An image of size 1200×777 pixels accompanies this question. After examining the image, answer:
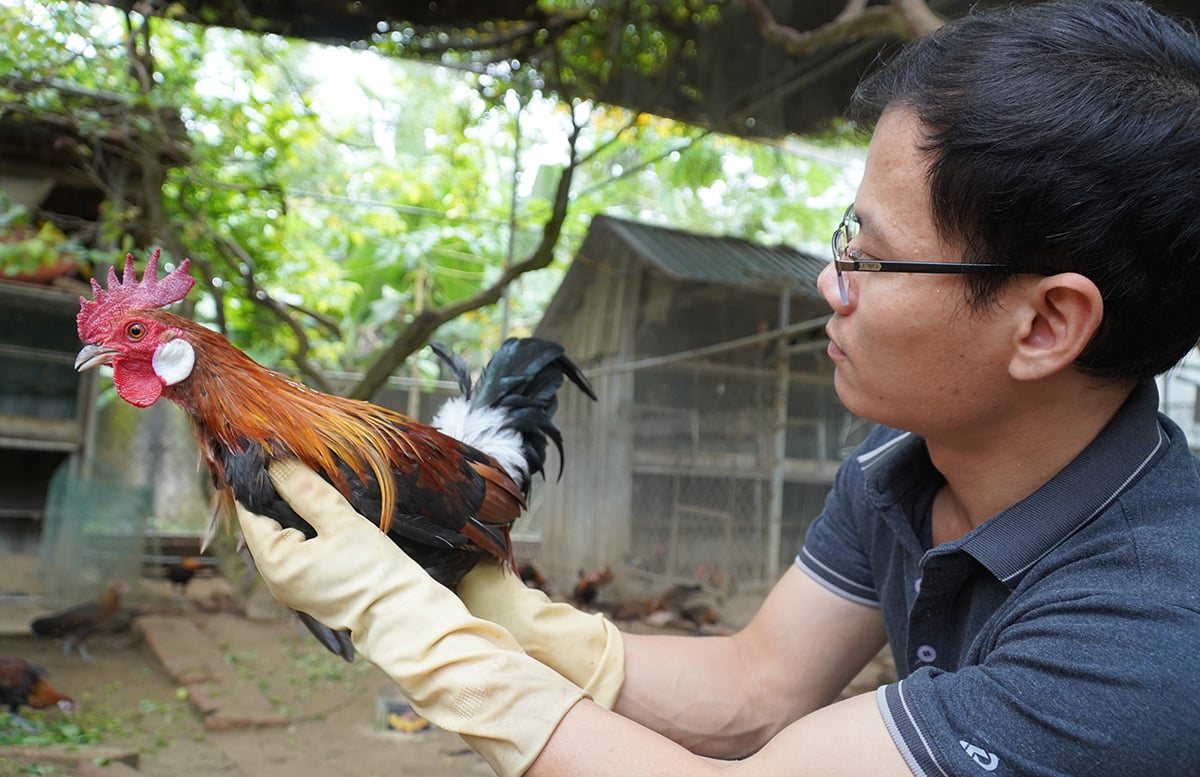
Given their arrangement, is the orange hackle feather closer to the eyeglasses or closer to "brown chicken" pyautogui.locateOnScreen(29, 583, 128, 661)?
the eyeglasses

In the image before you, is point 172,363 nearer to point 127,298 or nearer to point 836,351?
point 127,298

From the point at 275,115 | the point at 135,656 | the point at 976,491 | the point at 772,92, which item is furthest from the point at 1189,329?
the point at 135,656

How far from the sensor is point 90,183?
767 cm

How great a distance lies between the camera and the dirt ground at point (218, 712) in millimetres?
4102

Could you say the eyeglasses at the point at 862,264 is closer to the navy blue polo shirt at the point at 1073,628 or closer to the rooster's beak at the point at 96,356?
the navy blue polo shirt at the point at 1073,628

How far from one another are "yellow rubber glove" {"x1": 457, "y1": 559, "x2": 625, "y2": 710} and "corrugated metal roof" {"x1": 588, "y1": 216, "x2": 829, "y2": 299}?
5925 mm

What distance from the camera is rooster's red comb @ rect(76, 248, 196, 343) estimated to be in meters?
1.96

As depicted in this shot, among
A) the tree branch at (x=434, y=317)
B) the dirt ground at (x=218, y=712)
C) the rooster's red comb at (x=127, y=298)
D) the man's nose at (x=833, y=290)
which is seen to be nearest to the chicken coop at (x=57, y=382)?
the dirt ground at (x=218, y=712)

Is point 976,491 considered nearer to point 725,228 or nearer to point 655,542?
point 655,542

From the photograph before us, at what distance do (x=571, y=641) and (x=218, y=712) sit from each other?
3.82m

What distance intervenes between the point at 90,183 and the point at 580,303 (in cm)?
485

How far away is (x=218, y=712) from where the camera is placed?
479 cm

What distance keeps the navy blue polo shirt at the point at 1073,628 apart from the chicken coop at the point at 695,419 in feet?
15.1

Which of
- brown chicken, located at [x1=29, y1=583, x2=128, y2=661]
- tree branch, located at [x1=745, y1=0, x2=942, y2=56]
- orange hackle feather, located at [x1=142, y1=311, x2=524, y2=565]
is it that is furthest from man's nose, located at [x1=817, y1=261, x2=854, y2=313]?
brown chicken, located at [x1=29, y1=583, x2=128, y2=661]
